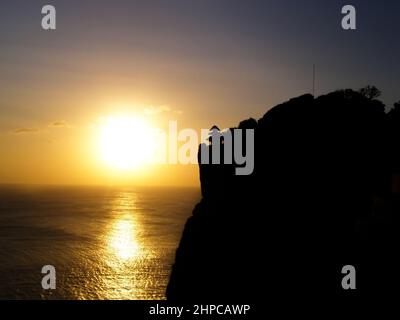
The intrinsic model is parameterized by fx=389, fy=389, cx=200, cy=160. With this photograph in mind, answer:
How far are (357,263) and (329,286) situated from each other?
3642 millimetres

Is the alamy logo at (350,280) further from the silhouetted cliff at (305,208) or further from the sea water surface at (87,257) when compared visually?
the sea water surface at (87,257)

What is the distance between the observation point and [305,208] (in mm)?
27562

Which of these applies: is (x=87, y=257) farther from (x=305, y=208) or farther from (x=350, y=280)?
(x=350, y=280)

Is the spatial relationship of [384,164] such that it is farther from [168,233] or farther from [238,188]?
[168,233]

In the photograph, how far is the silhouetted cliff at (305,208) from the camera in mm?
26969

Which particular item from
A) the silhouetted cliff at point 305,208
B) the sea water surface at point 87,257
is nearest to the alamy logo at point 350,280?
the silhouetted cliff at point 305,208

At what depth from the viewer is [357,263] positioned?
1126 inches

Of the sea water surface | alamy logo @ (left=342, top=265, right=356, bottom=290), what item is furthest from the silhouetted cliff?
the sea water surface

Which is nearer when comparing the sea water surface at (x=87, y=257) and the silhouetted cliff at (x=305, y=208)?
the silhouetted cliff at (x=305, y=208)

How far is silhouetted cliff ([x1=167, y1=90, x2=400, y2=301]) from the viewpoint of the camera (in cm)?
2697

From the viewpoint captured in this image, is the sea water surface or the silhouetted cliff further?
the sea water surface

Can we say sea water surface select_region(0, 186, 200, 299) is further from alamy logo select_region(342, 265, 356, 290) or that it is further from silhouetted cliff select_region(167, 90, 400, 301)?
alamy logo select_region(342, 265, 356, 290)
